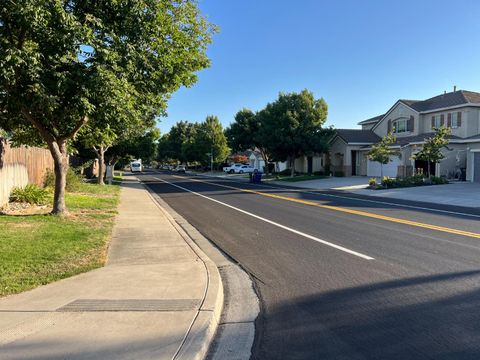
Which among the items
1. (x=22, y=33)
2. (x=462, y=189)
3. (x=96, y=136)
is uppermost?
(x=22, y=33)

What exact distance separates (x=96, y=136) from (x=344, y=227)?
875 cm

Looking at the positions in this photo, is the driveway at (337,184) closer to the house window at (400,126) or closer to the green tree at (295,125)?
the green tree at (295,125)

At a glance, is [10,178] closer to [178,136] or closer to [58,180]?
[58,180]

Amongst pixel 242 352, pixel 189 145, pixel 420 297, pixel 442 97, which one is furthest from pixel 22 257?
pixel 189 145

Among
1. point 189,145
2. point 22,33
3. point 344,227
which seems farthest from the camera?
point 189,145

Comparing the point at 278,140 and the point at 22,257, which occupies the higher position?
the point at 278,140

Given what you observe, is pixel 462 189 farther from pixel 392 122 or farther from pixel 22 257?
pixel 22 257

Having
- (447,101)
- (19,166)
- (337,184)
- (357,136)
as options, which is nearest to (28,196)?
(19,166)

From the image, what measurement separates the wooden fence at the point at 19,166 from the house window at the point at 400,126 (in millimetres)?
33222

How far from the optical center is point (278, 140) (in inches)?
1793

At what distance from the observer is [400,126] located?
44.0m

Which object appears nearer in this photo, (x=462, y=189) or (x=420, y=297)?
(x=420, y=297)

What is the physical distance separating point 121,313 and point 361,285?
11.0 feet

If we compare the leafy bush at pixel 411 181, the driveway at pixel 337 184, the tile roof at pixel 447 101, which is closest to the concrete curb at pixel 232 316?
the leafy bush at pixel 411 181
